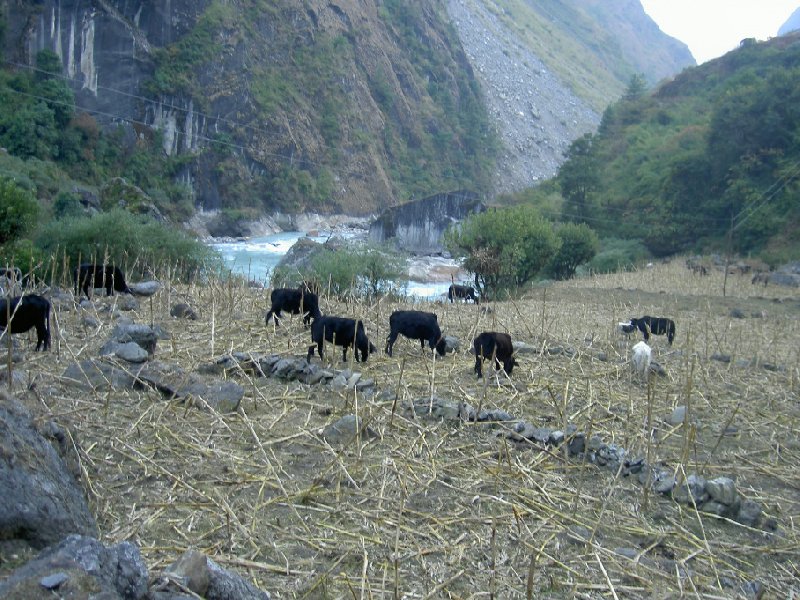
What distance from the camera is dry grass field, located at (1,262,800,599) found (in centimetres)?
458

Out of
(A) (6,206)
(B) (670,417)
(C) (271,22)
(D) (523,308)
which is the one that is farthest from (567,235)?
(C) (271,22)

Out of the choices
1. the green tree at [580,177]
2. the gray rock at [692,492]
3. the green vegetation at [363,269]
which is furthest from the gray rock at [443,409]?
the green tree at [580,177]

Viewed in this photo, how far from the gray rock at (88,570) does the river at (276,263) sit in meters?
22.6

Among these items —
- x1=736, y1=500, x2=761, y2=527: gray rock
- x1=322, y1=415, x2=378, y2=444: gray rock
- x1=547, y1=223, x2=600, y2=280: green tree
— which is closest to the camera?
x1=736, y1=500, x2=761, y2=527: gray rock

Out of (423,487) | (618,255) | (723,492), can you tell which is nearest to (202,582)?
(423,487)

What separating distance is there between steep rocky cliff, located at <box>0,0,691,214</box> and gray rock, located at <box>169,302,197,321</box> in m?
59.1

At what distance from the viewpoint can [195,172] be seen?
2729 inches

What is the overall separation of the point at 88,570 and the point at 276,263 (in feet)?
140

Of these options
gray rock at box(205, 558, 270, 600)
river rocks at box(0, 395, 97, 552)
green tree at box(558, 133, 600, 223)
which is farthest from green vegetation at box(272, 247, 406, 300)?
green tree at box(558, 133, 600, 223)

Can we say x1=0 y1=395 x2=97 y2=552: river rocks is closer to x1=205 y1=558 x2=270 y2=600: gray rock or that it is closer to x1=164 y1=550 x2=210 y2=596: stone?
x1=164 y1=550 x2=210 y2=596: stone

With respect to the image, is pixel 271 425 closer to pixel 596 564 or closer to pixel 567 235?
pixel 596 564

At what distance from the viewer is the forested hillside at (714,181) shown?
45.0 meters

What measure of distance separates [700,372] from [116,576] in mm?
9764

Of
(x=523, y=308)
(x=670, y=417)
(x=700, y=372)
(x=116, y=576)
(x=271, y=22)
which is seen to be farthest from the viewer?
(x=271, y=22)
